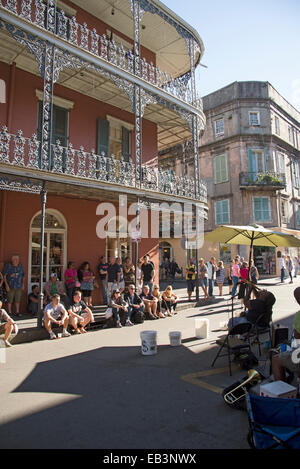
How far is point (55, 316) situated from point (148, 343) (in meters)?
2.85

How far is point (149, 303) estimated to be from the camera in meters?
9.88

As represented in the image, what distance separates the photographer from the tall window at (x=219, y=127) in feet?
86.9

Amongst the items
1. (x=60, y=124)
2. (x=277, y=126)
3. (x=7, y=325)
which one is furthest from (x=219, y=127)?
(x=7, y=325)

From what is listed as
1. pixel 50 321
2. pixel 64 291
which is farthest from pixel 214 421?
pixel 64 291

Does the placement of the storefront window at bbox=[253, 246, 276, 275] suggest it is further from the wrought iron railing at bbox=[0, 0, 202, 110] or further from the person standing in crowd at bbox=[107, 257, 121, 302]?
the person standing in crowd at bbox=[107, 257, 121, 302]

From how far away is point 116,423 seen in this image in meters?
3.53

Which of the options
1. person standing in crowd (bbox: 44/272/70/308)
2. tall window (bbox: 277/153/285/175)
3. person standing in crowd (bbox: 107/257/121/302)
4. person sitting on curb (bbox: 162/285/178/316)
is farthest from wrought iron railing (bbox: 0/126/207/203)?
tall window (bbox: 277/153/285/175)

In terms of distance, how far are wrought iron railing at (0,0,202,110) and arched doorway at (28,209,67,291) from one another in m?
5.25

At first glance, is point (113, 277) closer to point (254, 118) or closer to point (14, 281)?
point (14, 281)

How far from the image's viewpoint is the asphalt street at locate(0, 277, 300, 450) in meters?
3.23

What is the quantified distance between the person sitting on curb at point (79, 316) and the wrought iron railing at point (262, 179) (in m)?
19.6

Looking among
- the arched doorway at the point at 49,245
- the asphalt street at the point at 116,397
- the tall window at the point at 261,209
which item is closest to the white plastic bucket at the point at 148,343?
the asphalt street at the point at 116,397

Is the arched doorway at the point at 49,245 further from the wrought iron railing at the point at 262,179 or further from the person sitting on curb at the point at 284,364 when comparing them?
the wrought iron railing at the point at 262,179
